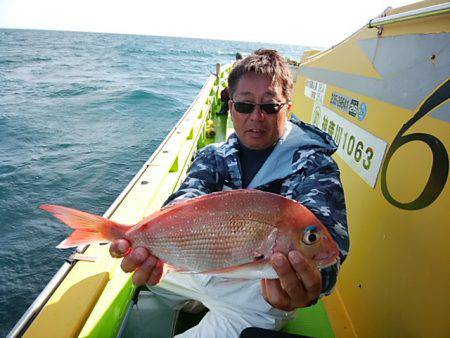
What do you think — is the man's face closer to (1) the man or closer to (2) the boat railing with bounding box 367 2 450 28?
(1) the man

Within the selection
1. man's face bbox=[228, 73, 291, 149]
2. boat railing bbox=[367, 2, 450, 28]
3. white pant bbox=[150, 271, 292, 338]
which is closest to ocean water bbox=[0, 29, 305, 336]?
white pant bbox=[150, 271, 292, 338]

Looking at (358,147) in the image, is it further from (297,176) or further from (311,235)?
(311,235)

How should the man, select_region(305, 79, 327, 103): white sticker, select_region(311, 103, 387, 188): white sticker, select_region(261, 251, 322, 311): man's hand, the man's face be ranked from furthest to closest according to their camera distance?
1. select_region(305, 79, 327, 103): white sticker
2. select_region(311, 103, 387, 188): white sticker
3. the man's face
4. the man
5. select_region(261, 251, 322, 311): man's hand

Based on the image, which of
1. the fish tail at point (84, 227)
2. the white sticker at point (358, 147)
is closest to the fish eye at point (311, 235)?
the fish tail at point (84, 227)

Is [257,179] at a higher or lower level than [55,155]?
higher

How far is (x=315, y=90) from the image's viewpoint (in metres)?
3.97

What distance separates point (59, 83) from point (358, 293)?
19329 millimetres

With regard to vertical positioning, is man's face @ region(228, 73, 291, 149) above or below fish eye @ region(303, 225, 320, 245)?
above

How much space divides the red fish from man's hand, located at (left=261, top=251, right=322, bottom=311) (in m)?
0.04

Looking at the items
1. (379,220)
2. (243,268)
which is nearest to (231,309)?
(243,268)

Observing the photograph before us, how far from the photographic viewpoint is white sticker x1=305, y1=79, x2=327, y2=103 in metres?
3.64

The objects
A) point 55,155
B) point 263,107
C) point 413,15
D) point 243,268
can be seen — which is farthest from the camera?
point 55,155

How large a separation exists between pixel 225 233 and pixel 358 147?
1.62m

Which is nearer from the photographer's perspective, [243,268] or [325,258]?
[325,258]
